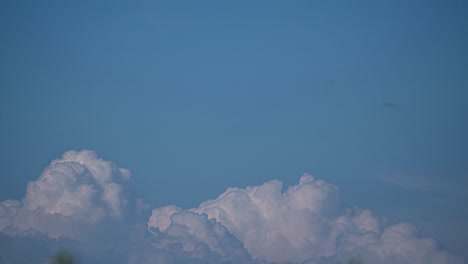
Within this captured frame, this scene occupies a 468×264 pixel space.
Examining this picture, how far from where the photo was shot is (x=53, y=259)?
146 m

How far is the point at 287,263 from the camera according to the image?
173 metres

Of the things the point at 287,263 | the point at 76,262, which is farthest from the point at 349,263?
the point at 76,262

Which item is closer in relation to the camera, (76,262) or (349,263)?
(76,262)

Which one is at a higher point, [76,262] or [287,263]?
[76,262]

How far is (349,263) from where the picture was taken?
17250 centimetres

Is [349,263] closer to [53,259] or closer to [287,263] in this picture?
[287,263]

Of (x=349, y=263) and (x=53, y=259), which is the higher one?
(x=53, y=259)

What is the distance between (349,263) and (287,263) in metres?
11.6

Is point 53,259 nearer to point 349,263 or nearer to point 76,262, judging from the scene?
point 76,262

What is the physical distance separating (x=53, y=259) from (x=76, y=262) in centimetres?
366

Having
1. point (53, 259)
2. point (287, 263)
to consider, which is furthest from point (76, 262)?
point (287, 263)

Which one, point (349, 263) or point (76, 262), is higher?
point (76, 262)

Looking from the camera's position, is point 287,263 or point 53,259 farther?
point 287,263
